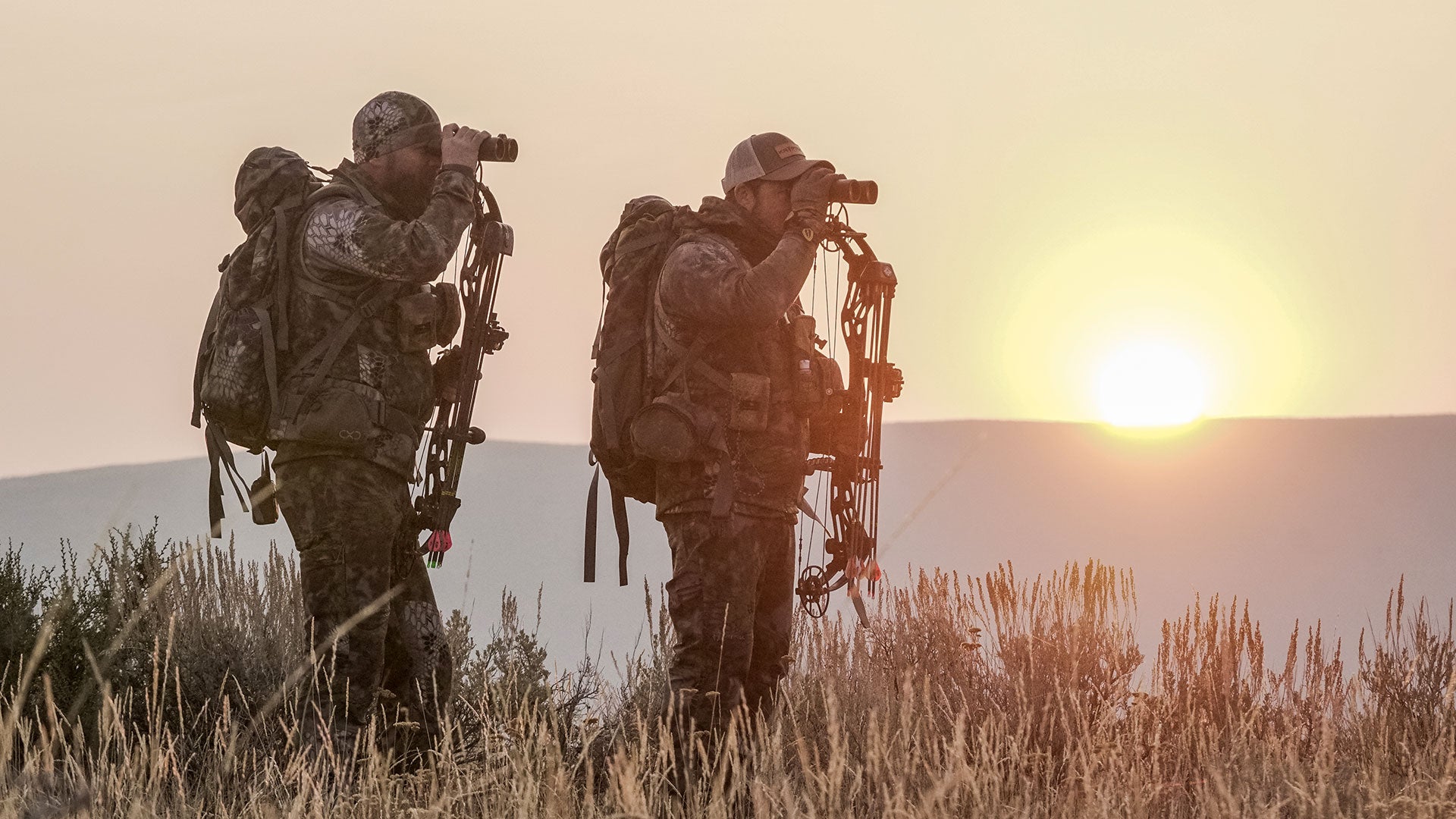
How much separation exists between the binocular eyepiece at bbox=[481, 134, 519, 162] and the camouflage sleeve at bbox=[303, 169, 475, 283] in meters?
0.34

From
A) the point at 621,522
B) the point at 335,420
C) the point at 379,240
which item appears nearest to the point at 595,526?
the point at 621,522

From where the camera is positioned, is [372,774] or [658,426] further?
[658,426]

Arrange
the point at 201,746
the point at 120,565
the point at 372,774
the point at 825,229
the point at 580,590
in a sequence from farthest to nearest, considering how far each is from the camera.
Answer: the point at 580,590 → the point at 120,565 → the point at 201,746 → the point at 825,229 → the point at 372,774

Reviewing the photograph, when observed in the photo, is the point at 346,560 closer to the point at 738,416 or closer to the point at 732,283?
the point at 738,416

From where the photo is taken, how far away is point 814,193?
213 inches

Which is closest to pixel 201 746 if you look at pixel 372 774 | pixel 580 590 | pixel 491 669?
pixel 491 669

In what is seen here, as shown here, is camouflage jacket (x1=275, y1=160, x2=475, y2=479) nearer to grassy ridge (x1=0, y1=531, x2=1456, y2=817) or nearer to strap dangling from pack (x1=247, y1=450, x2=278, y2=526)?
strap dangling from pack (x1=247, y1=450, x2=278, y2=526)

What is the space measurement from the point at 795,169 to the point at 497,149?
1081 mm

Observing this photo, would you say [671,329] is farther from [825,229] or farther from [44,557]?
[44,557]

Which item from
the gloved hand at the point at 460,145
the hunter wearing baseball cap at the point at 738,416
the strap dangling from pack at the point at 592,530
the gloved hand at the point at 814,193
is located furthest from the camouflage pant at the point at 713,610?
the gloved hand at the point at 460,145

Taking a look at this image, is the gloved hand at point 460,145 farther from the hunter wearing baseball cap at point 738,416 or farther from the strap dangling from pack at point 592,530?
the strap dangling from pack at point 592,530

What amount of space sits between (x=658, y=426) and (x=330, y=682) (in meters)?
1.38

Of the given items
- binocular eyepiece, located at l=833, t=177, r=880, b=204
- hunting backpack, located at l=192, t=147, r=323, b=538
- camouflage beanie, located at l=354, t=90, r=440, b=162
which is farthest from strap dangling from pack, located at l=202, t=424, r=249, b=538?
binocular eyepiece, located at l=833, t=177, r=880, b=204

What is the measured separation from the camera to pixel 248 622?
393 inches
